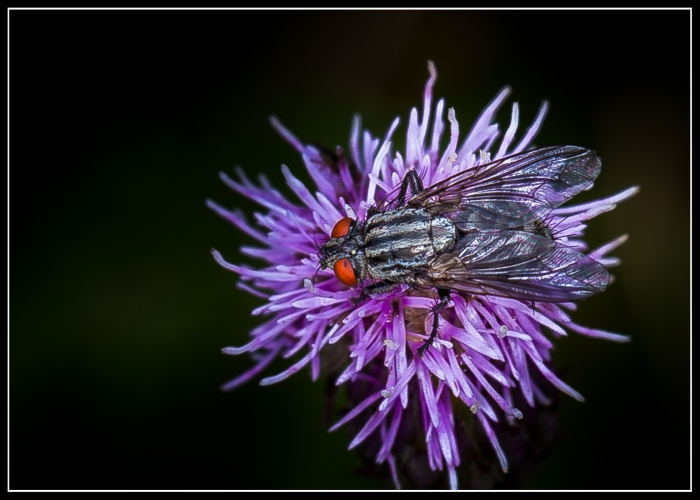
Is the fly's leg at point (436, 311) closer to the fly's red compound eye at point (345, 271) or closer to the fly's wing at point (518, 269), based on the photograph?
the fly's wing at point (518, 269)

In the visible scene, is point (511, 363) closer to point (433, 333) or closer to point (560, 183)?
point (433, 333)

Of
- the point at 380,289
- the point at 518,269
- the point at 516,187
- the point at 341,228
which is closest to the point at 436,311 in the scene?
the point at 380,289

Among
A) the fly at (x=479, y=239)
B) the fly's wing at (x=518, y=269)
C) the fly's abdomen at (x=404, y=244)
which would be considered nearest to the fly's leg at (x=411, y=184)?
the fly at (x=479, y=239)

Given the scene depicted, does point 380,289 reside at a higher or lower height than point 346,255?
lower

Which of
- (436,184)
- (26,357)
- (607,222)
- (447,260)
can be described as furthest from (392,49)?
(26,357)

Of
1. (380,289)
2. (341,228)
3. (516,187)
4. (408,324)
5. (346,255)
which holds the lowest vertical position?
(408,324)

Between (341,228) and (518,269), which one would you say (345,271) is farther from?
(518,269)
